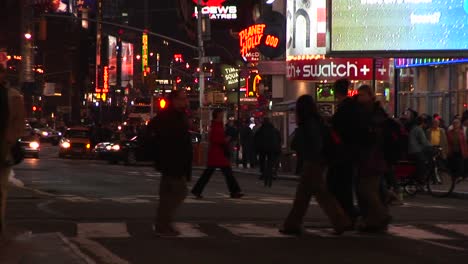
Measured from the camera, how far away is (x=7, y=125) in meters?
9.98

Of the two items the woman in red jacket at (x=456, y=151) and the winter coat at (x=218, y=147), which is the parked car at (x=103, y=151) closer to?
the woman in red jacket at (x=456, y=151)

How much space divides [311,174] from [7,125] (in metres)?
3.65

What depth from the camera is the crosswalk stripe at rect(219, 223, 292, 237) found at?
39.5 ft

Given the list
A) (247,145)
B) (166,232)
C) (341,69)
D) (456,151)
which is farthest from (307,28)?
(166,232)

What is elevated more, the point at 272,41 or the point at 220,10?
the point at 220,10

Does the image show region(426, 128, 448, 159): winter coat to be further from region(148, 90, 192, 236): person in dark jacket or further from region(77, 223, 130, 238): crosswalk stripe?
region(148, 90, 192, 236): person in dark jacket

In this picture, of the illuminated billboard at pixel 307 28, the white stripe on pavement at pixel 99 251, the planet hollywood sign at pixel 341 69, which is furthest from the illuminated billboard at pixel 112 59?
the white stripe on pavement at pixel 99 251

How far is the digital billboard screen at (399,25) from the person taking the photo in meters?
33.3

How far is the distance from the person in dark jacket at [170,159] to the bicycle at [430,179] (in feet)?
30.2

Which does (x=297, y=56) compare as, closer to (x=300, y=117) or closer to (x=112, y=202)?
(x=112, y=202)

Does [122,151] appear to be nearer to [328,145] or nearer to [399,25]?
[399,25]

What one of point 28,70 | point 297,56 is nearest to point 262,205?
point 297,56

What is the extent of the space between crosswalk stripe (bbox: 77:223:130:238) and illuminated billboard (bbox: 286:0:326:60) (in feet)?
93.6

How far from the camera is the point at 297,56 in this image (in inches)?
1683
